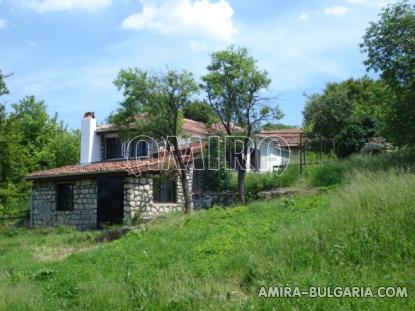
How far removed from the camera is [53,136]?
130 feet

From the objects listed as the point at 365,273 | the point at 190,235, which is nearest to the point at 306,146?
the point at 190,235

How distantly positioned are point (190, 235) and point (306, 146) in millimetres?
16256

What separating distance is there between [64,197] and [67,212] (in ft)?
4.08

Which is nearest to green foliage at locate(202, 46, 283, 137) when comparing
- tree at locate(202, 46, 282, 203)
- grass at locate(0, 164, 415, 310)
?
tree at locate(202, 46, 282, 203)

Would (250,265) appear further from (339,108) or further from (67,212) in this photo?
(339,108)

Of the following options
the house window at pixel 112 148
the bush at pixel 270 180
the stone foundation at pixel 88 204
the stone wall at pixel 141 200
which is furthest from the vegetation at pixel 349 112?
the house window at pixel 112 148

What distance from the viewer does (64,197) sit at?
2484 cm

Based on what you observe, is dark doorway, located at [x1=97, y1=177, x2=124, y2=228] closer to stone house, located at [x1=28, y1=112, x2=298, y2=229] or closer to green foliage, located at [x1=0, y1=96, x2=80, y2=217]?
stone house, located at [x1=28, y1=112, x2=298, y2=229]

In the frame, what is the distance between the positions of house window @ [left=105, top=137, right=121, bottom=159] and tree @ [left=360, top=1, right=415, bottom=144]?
49.7 feet

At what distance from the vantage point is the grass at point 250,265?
6.82 metres

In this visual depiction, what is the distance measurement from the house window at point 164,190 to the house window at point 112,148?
5.57m

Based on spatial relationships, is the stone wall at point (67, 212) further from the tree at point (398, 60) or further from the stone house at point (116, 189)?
the tree at point (398, 60)

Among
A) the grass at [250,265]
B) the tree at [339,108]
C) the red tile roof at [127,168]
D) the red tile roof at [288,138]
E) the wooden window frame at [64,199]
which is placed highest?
the tree at [339,108]

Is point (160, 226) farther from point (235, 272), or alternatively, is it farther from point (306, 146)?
point (306, 146)
